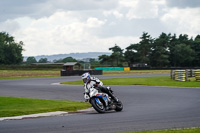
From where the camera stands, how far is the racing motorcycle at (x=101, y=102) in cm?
1323

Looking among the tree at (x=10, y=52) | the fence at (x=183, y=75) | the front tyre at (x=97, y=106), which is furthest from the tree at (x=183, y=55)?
the front tyre at (x=97, y=106)

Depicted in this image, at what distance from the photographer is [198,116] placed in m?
11.4

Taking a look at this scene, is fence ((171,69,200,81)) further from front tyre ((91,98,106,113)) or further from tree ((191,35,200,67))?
tree ((191,35,200,67))

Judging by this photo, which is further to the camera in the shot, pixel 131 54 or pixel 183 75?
pixel 131 54

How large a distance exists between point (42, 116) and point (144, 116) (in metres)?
3.59

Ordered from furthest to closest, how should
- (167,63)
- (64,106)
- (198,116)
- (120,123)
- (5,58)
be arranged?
(5,58) < (167,63) < (64,106) < (198,116) < (120,123)

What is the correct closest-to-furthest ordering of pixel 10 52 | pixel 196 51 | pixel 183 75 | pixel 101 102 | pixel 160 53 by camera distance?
1. pixel 101 102
2. pixel 183 75
3. pixel 160 53
4. pixel 196 51
5. pixel 10 52

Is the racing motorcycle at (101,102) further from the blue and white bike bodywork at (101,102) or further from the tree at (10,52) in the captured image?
the tree at (10,52)

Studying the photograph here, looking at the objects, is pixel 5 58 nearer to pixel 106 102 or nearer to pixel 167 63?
pixel 167 63

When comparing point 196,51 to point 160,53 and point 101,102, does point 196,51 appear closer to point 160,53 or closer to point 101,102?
point 160,53

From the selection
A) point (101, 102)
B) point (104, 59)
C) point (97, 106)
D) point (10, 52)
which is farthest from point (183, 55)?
point (97, 106)

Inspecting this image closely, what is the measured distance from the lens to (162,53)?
112m

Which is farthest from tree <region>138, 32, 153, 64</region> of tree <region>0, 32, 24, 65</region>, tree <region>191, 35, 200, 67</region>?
tree <region>0, 32, 24, 65</region>

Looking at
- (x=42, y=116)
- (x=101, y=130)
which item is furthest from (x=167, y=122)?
(x=42, y=116)
